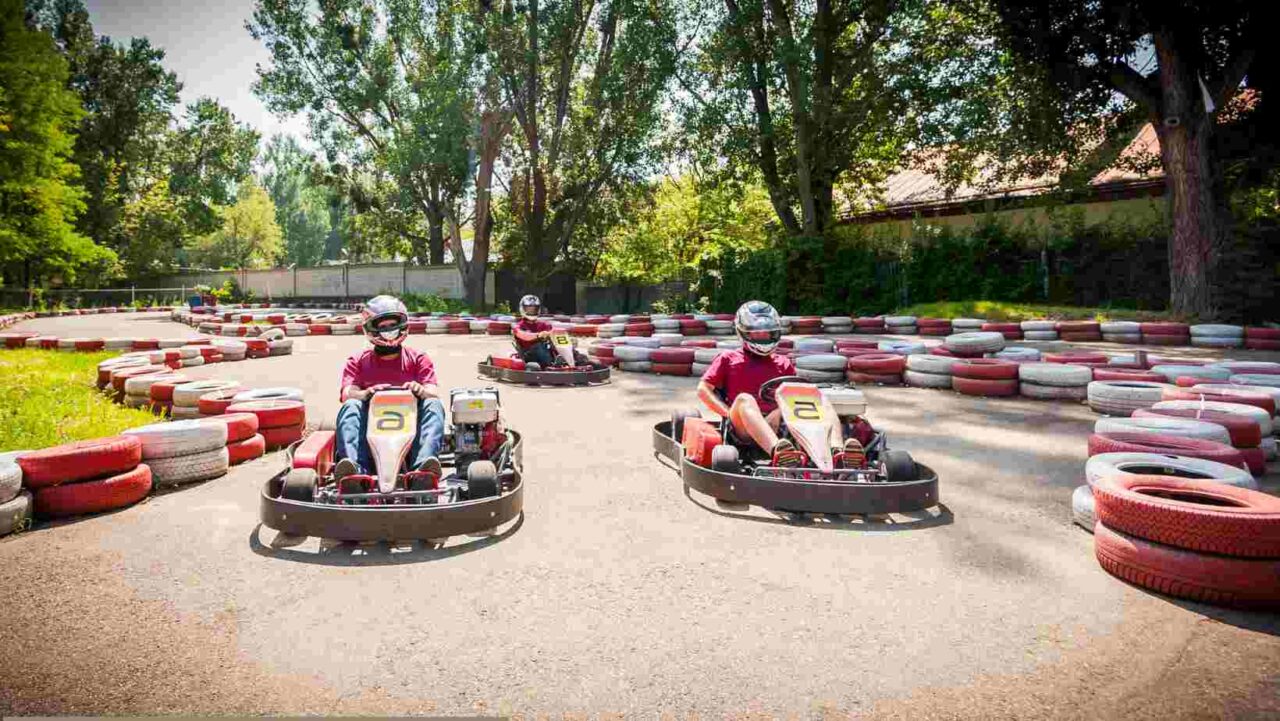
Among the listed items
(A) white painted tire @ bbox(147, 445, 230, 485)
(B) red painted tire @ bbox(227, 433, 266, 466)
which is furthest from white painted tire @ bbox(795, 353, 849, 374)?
(A) white painted tire @ bbox(147, 445, 230, 485)

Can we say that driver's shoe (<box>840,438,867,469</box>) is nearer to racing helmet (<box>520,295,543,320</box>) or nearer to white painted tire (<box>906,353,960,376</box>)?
white painted tire (<box>906,353,960,376</box>)

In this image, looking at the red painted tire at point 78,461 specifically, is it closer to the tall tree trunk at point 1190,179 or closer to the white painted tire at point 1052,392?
the white painted tire at point 1052,392

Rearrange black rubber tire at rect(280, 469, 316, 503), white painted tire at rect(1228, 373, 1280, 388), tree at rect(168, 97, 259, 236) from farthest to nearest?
tree at rect(168, 97, 259, 236)
white painted tire at rect(1228, 373, 1280, 388)
black rubber tire at rect(280, 469, 316, 503)

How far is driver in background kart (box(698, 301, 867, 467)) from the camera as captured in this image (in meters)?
4.85

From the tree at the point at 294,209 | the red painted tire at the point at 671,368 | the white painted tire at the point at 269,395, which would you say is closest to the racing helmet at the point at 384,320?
the white painted tire at the point at 269,395

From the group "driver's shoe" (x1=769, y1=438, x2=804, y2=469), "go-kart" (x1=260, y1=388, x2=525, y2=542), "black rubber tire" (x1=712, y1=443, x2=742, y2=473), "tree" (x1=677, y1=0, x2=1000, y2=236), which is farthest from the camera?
"tree" (x1=677, y1=0, x2=1000, y2=236)

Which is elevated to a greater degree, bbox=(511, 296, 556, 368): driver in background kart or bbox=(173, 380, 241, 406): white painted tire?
bbox=(511, 296, 556, 368): driver in background kart

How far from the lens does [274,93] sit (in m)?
30.1

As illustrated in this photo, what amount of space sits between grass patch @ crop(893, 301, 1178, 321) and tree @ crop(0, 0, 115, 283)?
2720 centimetres

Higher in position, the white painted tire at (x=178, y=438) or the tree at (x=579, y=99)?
the tree at (x=579, y=99)

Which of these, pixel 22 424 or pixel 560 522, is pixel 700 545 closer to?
pixel 560 522

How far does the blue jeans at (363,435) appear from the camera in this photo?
4.30 metres

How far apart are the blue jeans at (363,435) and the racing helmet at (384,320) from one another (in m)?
0.60

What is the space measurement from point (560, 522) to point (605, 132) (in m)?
23.3
